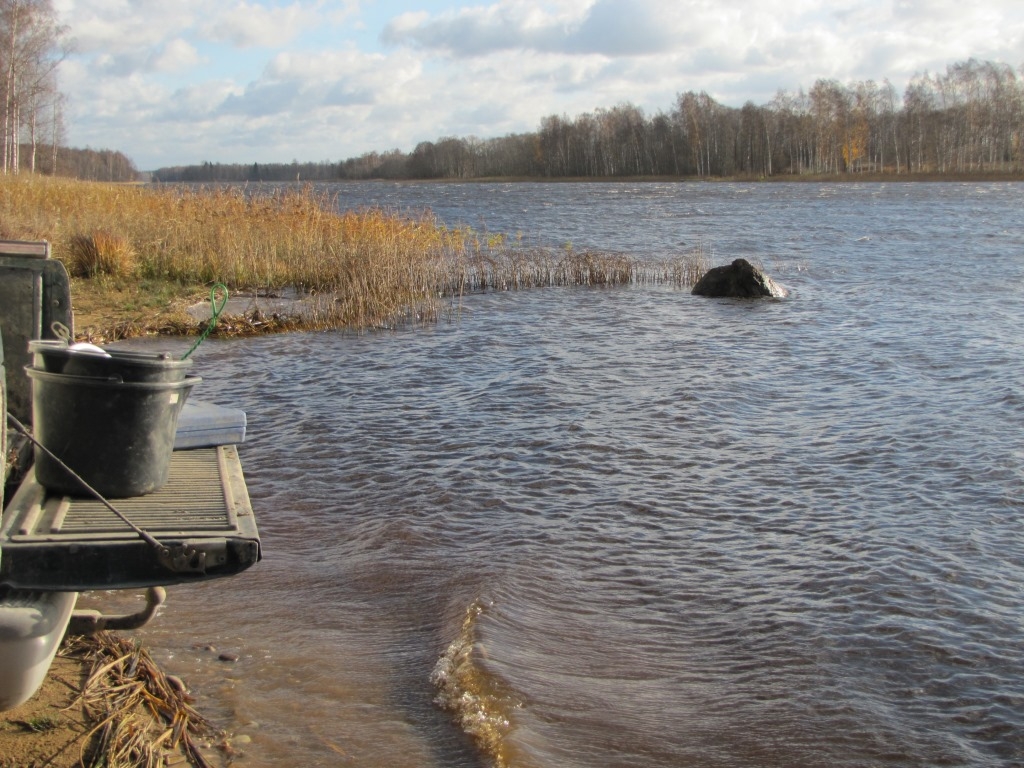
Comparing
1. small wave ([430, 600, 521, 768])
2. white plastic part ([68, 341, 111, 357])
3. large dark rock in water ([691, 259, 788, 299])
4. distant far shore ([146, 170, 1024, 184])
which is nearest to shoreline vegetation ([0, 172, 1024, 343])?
large dark rock in water ([691, 259, 788, 299])

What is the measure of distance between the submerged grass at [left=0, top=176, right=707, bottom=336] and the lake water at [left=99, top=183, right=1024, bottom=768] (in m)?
2.63

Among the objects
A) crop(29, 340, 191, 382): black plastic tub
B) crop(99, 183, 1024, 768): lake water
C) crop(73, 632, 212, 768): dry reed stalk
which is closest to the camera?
crop(73, 632, 212, 768): dry reed stalk

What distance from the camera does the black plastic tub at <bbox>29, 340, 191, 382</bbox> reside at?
148 inches

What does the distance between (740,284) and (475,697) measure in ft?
51.6

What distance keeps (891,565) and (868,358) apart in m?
7.39

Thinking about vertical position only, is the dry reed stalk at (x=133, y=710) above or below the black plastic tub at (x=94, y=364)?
below

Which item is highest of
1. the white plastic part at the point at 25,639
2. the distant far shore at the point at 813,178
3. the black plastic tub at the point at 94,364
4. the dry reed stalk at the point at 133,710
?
the distant far shore at the point at 813,178

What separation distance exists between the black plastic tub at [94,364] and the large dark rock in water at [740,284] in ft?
53.6

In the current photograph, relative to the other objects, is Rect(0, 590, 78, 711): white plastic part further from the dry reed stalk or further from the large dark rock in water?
the large dark rock in water

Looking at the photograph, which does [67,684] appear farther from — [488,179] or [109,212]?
[488,179]

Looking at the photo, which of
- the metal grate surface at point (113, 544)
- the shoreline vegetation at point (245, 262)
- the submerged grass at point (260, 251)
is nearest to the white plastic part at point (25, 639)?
the metal grate surface at point (113, 544)

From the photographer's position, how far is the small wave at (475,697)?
4184 mm

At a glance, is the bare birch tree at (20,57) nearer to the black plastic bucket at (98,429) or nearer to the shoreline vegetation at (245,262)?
the shoreline vegetation at (245,262)

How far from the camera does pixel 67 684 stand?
4.08m
